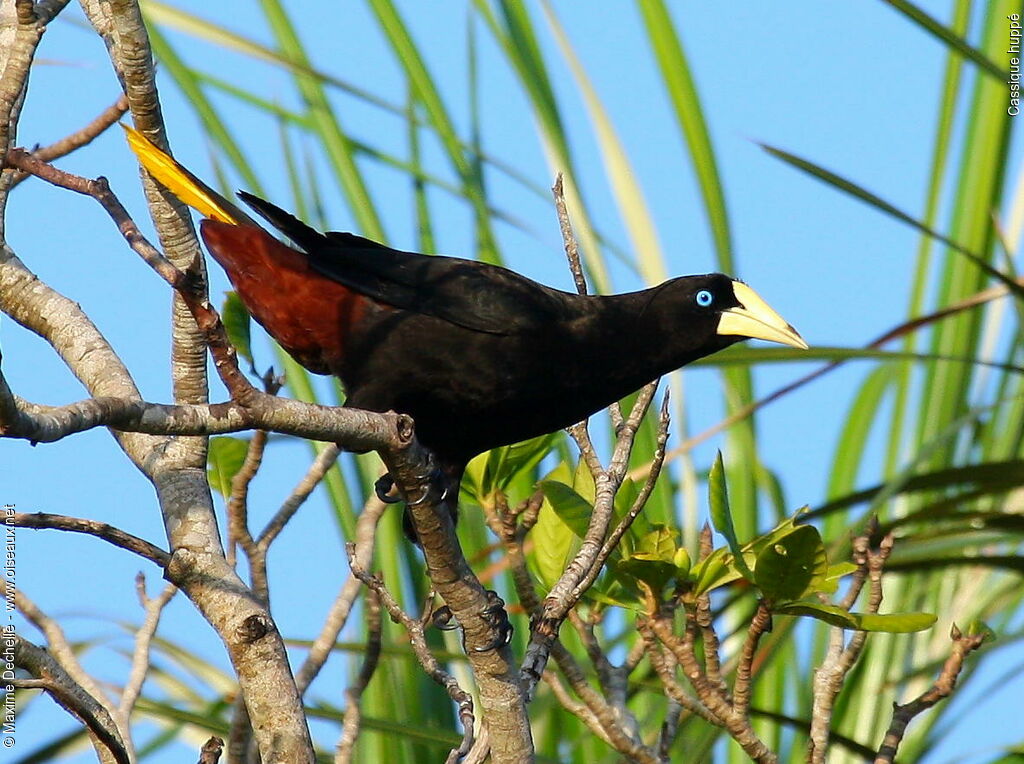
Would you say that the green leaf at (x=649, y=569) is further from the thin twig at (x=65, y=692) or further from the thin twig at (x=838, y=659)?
the thin twig at (x=65, y=692)

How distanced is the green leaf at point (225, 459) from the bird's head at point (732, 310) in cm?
109

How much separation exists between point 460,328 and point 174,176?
0.76 meters

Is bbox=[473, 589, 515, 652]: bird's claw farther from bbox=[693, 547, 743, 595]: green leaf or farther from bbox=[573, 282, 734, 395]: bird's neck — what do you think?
bbox=[573, 282, 734, 395]: bird's neck

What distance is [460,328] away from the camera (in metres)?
2.98

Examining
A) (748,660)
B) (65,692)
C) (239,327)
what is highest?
(239,327)

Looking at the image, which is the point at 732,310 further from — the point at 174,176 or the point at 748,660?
the point at 174,176

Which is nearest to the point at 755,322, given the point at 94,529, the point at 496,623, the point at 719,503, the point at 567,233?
the point at 567,233

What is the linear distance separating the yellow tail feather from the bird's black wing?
1.31 ft

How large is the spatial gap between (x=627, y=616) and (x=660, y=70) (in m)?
1.50

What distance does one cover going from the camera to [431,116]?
372 centimetres

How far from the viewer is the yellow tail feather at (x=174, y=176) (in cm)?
240

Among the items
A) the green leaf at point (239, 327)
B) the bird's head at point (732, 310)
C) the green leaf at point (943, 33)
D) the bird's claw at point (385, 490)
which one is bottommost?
the bird's claw at point (385, 490)

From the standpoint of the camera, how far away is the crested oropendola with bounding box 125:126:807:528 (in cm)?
292

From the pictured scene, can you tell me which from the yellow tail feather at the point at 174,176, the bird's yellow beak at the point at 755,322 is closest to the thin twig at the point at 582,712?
the bird's yellow beak at the point at 755,322
